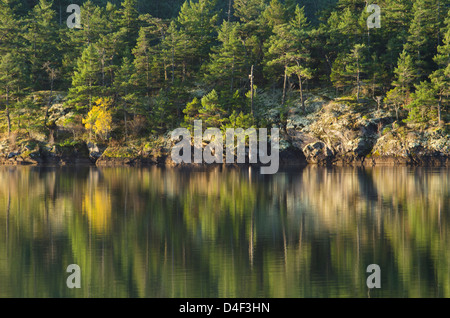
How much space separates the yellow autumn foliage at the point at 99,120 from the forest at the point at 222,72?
140 millimetres

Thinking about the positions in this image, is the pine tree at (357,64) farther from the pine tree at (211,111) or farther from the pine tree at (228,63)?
the pine tree at (211,111)

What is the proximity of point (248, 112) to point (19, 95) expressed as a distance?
1315 inches

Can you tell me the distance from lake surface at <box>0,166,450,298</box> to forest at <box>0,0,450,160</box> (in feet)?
121

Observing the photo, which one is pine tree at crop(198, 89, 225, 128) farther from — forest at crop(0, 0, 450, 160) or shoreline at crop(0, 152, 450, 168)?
shoreline at crop(0, 152, 450, 168)

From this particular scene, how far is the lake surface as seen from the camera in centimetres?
1318

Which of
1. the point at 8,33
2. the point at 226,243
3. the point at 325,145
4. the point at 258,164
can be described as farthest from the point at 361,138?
the point at 8,33

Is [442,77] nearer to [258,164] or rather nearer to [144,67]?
[258,164]

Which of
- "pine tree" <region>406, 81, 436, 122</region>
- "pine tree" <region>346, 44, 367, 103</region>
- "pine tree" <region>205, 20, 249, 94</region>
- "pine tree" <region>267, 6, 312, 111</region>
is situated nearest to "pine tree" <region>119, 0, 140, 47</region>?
"pine tree" <region>205, 20, 249, 94</region>

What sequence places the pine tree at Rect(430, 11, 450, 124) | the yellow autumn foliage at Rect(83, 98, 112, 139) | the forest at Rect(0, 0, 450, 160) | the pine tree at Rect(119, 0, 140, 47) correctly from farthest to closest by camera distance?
the pine tree at Rect(119, 0, 140, 47) → the yellow autumn foliage at Rect(83, 98, 112, 139) → the forest at Rect(0, 0, 450, 160) → the pine tree at Rect(430, 11, 450, 124)

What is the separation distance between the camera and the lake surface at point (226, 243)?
13.2 metres

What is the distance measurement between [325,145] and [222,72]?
19.1m
